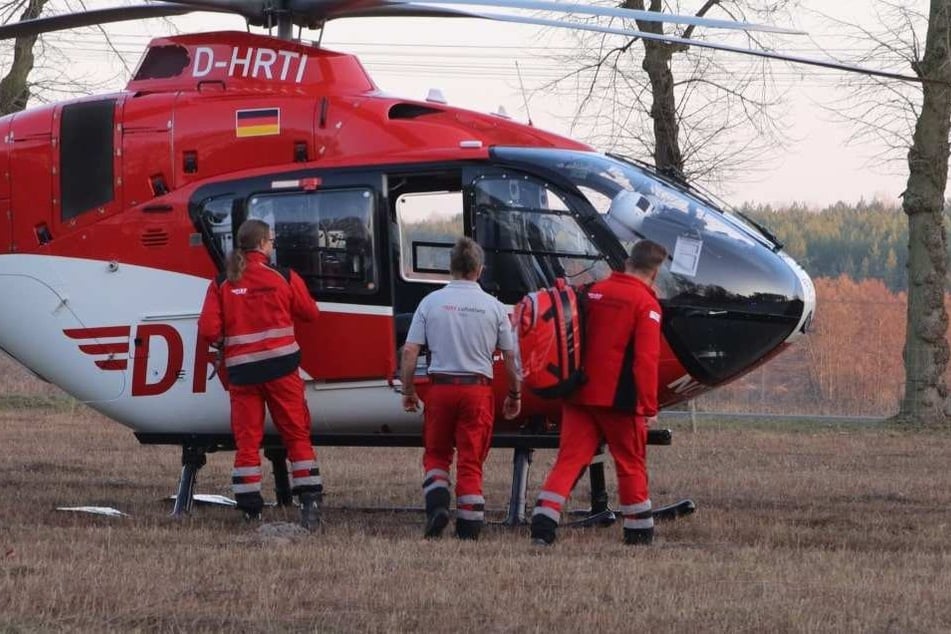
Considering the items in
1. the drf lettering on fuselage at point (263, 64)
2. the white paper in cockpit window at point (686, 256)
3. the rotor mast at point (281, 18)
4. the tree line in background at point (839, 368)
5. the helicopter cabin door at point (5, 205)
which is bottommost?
the tree line in background at point (839, 368)

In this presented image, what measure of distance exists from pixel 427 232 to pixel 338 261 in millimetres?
655

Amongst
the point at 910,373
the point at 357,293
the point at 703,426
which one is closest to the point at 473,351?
the point at 357,293

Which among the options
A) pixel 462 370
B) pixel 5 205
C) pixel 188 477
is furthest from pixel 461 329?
pixel 5 205

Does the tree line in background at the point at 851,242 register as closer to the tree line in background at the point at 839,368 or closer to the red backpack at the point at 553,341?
the tree line in background at the point at 839,368

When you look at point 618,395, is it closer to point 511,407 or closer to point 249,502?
point 511,407

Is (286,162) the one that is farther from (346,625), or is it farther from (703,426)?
(703,426)

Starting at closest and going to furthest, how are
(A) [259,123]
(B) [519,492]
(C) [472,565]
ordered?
(C) [472,565]
(B) [519,492]
(A) [259,123]

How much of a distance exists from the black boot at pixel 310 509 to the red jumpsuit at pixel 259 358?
0.04m

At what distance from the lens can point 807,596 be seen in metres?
7.27

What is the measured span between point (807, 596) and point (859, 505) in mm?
4771

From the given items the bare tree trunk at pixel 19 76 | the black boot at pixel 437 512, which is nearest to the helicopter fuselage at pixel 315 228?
the black boot at pixel 437 512

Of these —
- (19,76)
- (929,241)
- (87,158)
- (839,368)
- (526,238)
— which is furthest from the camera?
(839,368)

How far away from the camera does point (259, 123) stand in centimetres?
1090

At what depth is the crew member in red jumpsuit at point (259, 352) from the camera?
992cm
